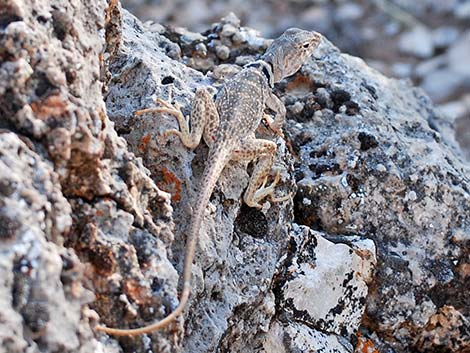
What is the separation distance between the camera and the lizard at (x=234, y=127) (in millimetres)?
2883

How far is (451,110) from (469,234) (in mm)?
5591

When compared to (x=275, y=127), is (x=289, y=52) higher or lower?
higher

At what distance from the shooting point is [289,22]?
34.8 ft

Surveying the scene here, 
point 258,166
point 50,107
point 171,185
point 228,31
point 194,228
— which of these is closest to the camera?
point 50,107

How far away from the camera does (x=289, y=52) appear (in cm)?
397

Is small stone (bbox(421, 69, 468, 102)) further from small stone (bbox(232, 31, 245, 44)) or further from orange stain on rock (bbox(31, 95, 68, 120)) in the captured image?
orange stain on rock (bbox(31, 95, 68, 120))

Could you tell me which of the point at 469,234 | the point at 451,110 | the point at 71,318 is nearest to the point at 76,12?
the point at 71,318

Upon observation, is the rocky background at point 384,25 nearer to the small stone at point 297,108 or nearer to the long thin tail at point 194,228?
the small stone at point 297,108

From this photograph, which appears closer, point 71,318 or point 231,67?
point 71,318

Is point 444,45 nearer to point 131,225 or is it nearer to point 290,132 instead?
point 290,132

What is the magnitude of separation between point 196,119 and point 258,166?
32 centimetres

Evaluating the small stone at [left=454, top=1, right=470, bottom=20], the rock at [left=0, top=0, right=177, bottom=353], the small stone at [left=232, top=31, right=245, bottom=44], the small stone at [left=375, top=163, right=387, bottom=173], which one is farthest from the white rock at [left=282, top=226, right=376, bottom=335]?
the small stone at [left=454, top=1, right=470, bottom=20]

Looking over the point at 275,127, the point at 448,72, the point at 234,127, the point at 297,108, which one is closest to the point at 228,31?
the point at 297,108

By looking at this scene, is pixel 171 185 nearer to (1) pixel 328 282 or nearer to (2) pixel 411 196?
(1) pixel 328 282
